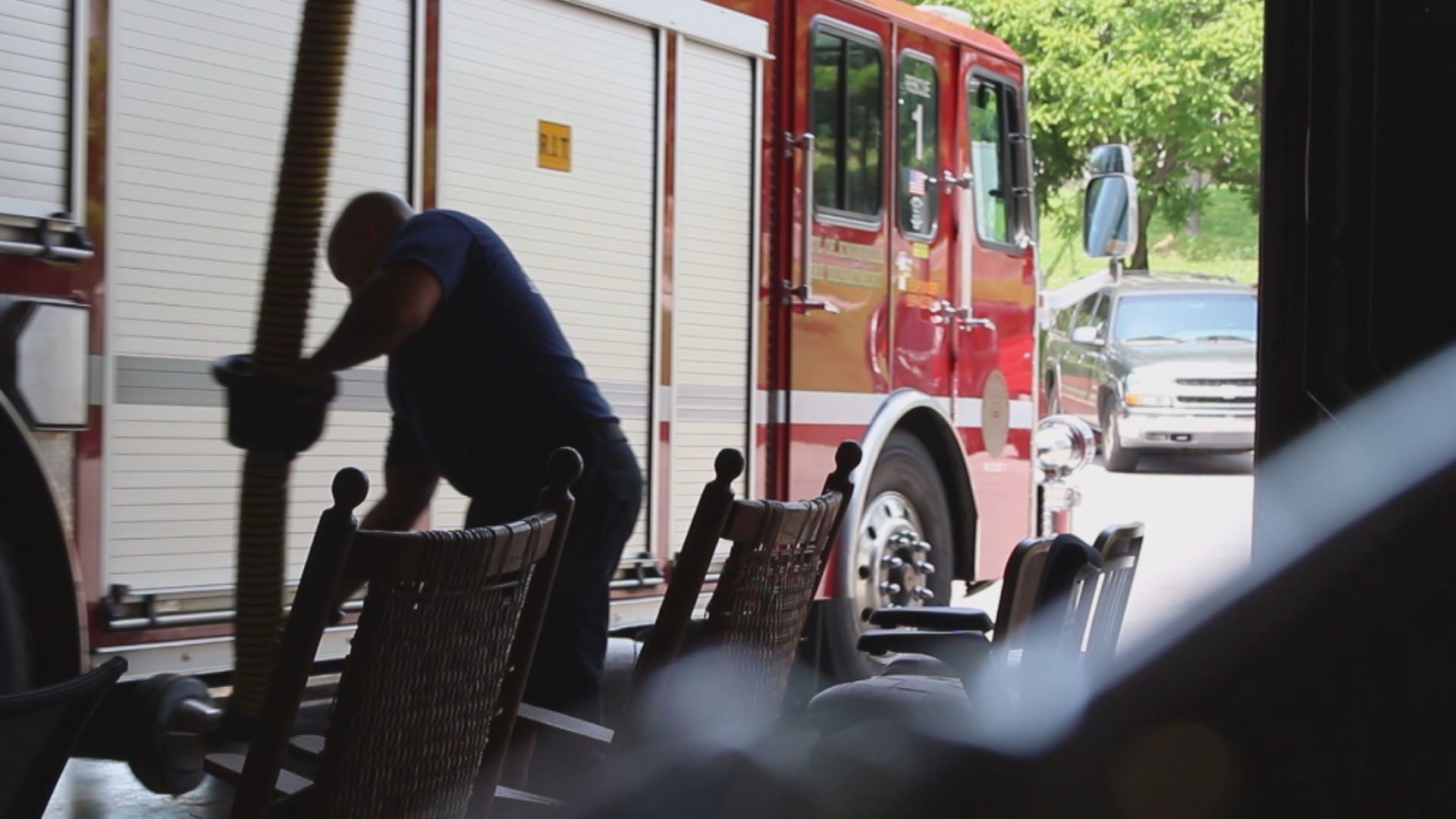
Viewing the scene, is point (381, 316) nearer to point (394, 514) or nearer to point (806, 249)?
point (394, 514)

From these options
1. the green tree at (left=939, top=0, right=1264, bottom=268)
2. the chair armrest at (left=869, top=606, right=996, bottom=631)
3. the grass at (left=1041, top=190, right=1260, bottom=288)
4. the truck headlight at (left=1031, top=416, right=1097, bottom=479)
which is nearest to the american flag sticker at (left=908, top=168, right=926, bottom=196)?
the truck headlight at (left=1031, top=416, right=1097, bottom=479)

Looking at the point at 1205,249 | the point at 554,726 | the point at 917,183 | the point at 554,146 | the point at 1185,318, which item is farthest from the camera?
the point at 1205,249

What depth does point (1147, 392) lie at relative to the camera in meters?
17.5

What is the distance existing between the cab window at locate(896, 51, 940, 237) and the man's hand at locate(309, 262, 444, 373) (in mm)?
3815

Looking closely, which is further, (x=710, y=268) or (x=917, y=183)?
(x=917, y=183)

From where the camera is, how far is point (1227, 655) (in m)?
1.34

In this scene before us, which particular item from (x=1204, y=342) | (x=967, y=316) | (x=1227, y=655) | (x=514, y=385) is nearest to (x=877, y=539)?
(x=967, y=316)

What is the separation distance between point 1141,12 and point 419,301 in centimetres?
2209

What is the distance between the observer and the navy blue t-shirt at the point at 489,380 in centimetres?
428

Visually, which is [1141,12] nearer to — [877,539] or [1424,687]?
[877,539]

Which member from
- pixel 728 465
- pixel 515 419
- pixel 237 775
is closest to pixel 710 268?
pixel 515 419

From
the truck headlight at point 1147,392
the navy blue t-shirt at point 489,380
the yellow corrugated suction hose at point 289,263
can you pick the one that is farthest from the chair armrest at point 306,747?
the truck headlight at point 1147,392

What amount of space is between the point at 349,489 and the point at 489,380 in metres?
2.33

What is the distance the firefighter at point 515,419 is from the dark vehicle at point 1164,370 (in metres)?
12.7
